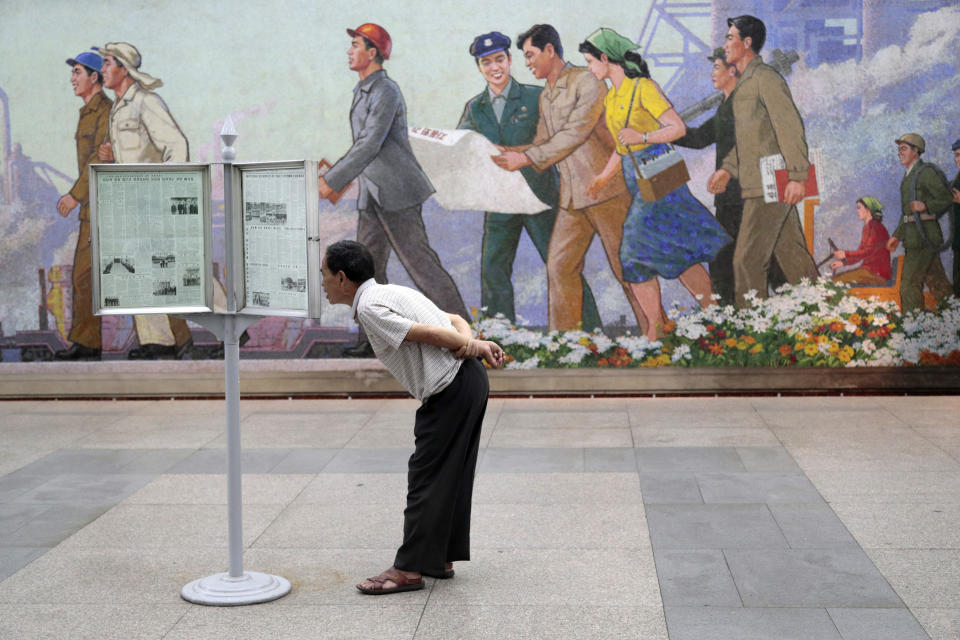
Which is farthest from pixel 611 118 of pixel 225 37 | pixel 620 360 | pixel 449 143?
pixel 225 37

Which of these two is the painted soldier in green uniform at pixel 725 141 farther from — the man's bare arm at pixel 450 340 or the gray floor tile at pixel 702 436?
the man's bare arm at pixel 450 340

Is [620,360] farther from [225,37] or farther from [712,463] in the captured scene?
[225,37]

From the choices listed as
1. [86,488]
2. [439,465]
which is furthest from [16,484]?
[439,465]

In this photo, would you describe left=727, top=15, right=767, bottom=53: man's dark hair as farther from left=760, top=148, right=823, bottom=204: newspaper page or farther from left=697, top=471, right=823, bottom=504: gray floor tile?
left=697, top=471, right=823, bottom=504: gray floor tile

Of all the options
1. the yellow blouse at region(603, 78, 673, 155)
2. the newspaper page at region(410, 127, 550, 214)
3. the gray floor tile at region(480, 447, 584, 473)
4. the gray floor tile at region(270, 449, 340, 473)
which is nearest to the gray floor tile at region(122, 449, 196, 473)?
the gray floor tile at region(270, 449, 340, 473)

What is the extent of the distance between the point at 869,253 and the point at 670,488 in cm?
441

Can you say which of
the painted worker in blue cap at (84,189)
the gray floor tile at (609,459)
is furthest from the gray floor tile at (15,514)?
the painted worker in blue cap at (84,189)

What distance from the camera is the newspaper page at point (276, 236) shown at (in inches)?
207

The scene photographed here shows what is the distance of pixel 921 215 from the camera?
1055cm

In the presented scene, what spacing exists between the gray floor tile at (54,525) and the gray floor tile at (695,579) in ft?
10.3

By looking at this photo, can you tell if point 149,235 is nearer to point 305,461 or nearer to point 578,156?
point 305,461

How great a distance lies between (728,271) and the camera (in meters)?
10.8

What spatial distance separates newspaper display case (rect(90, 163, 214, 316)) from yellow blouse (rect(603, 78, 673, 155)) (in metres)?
6.00

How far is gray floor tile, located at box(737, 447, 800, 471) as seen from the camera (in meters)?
7.73
